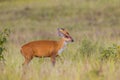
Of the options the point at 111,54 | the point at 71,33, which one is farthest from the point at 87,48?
the point at 71,33

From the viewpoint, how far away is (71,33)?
26.8 meters

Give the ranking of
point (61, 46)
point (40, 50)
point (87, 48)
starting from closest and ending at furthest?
1. point (40, 50)
2. point (61, 46)
3. point (87, 48)

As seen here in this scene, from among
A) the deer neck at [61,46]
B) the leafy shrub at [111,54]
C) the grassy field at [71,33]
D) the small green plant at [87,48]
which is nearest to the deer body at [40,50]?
the deer neck at [61,46]

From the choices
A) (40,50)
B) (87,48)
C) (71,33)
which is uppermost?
(40,50)

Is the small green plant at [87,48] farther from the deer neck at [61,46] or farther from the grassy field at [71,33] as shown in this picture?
the deer neck at [61,46]

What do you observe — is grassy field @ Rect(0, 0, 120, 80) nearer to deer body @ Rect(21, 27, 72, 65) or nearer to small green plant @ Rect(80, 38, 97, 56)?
small green plant @ Rect(80, 38, 97, 56)

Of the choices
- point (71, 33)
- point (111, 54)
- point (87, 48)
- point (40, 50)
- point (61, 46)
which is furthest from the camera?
point (71, 33)

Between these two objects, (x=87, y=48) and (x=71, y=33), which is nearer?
(x=87, y=48)

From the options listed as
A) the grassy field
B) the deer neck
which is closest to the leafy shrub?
the grassy field

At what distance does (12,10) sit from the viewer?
45.2m

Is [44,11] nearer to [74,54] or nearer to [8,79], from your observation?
[74,54]

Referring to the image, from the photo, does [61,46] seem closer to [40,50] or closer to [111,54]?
[40,50]

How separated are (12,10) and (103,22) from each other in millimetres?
10944

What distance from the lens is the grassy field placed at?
8648 mm
